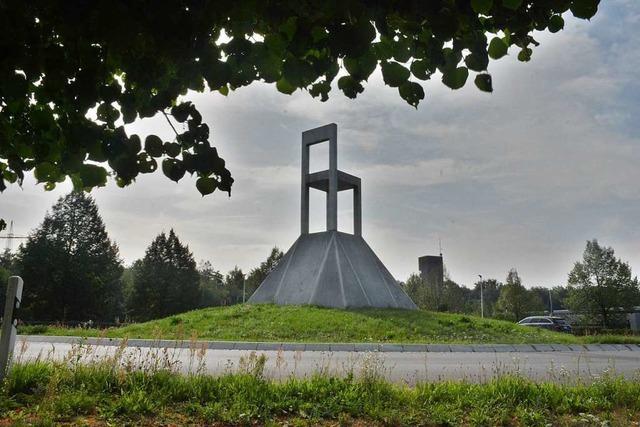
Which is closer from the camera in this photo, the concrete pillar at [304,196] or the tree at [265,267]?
the concrete pillar at [304,196]

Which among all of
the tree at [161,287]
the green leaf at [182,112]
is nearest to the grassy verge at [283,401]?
the green leaf at [182,112]

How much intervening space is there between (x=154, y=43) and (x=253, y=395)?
362cm

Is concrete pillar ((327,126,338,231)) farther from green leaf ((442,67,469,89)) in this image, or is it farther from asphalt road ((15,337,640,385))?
green leaf ((442,67,469,89))

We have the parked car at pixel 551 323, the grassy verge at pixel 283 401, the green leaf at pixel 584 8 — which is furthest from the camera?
the parked car at pixel 551 323

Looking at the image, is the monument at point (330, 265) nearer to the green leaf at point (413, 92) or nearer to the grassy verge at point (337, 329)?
the grassy verge at point (337, 329)

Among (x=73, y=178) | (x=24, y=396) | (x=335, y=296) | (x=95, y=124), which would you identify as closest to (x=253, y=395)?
(x=24, y=396)

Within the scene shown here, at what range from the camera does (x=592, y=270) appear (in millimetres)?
42500

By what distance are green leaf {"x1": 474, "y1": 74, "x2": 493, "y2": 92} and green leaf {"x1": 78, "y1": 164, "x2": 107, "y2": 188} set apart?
2499 mm

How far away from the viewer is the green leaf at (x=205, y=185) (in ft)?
11.1

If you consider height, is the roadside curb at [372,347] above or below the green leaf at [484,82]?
below

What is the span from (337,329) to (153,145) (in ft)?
49.2

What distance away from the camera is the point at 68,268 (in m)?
46.0

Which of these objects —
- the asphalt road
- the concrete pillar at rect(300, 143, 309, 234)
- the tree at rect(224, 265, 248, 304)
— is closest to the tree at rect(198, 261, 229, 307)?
the tree at rect(224, 265, 248, 304)

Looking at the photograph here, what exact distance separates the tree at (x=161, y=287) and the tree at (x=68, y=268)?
2719mm
